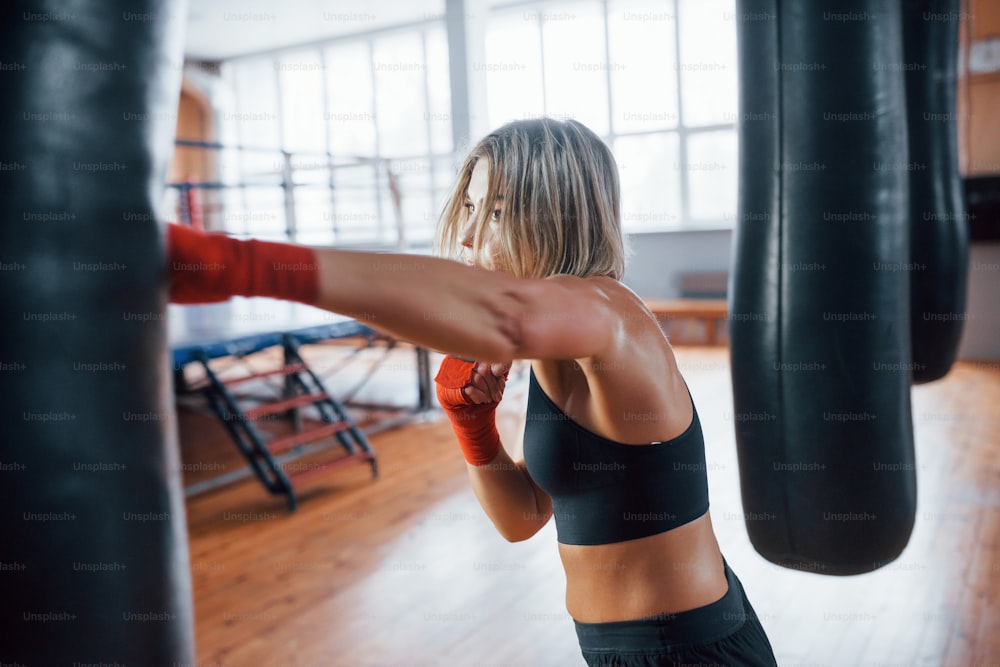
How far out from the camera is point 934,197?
7.25 ft

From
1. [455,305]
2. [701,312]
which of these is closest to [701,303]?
[701,312]

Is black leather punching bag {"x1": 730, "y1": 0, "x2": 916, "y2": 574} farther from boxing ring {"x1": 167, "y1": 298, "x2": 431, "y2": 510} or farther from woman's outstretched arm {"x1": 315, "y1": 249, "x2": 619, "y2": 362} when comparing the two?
boxing ring {"x1": 167, "y1": 298, "x2": 431, "y2": 510}

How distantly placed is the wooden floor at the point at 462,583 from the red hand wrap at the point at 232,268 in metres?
2.12

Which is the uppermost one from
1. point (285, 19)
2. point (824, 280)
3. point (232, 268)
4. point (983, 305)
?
point (285, 19)

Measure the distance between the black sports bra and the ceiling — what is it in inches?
373

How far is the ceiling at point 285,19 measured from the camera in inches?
377

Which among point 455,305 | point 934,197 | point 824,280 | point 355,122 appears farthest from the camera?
point 355,122

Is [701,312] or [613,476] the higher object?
[613,476]

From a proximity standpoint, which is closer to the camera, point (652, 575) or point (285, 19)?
point (652, 575)

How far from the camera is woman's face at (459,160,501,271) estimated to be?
1.08 metres

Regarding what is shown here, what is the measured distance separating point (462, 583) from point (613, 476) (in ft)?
6.83

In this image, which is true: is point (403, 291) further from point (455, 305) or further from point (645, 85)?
point (645, 85)

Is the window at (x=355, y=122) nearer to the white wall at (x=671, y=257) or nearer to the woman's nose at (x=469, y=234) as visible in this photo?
the white wall at (x=671, y=257)

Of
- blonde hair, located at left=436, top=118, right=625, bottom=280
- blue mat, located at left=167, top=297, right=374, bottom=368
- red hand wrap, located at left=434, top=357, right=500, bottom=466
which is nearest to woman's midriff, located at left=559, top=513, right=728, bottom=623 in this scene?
red hand wrap, located at left=434, top=357, right=500, bottom=466
